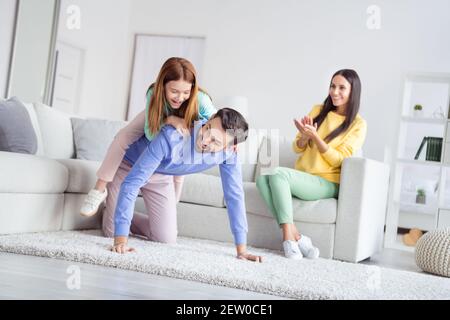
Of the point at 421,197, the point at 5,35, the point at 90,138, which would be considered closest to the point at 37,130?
the point at 90,138

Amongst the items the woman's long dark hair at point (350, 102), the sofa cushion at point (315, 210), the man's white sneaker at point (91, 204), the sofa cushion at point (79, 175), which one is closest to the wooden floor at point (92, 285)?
the man's white sneaker at point (91, 204)

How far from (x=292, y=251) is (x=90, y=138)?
1652 mm

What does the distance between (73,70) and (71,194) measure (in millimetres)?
4263

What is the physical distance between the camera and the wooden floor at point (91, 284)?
1.77m

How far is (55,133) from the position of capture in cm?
387

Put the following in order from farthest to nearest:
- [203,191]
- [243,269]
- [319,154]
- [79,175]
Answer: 1. [203,191]
2. [319,154]
3. [79,175]
4. [243,269]

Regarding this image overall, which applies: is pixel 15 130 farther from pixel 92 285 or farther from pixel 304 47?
pixel 304 47

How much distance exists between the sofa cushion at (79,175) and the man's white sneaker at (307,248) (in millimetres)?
1184

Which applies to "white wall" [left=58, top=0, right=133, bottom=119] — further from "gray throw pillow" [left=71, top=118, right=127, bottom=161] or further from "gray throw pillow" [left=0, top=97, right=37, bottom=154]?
"gray throw pillow" [left=0, top=97, right=37, bottom=154]

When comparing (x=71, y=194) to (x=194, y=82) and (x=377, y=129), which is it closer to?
(x=194, y=82)

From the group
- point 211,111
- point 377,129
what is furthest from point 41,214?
point 377,129

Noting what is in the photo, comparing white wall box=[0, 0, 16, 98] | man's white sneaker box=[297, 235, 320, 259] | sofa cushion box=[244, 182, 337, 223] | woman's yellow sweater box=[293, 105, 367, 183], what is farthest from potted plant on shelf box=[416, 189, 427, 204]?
white wall box=[0, 0, 16, 98]

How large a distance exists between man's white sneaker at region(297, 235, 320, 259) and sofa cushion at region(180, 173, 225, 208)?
603 millimetres

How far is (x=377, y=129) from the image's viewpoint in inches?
260
